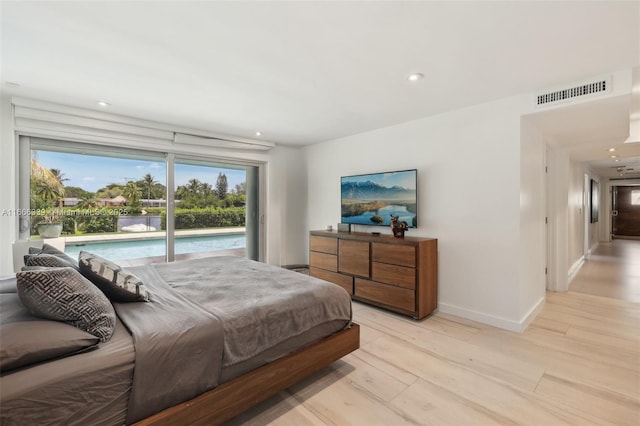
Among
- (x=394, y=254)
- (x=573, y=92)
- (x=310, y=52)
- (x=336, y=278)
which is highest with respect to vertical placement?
(x=310, y=52)

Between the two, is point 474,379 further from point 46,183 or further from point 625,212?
point 625,212

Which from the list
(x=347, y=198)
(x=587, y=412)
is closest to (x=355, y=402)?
(x=587, y=412)

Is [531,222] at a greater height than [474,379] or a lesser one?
greater

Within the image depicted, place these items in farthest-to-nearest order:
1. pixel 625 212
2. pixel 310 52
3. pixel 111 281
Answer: pixel 625 212 → pixel 310 52 → pixel 111 281

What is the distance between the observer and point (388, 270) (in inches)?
128

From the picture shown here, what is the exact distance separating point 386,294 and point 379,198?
4.28ft

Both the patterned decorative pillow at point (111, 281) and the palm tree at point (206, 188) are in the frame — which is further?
the palm tree at point (206, 188)

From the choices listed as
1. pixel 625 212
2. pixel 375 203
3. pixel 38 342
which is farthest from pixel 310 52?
pixel 625 212

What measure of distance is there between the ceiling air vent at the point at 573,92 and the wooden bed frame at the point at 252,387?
9.15 feet

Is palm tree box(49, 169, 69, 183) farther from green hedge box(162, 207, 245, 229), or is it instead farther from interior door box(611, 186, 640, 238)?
interior door box(611, 186, 640, 238)

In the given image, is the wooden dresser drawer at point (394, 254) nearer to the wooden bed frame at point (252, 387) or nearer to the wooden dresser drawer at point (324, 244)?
the wooden dresser drawer at point (324, 244)

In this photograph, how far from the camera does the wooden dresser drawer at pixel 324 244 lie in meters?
3.89

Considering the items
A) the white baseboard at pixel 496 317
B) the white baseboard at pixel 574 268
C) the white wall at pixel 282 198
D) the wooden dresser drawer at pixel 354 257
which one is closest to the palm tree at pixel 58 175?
the white wall at pixel 282 198

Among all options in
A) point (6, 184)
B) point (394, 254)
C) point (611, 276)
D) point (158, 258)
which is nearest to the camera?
point (6, 184)
